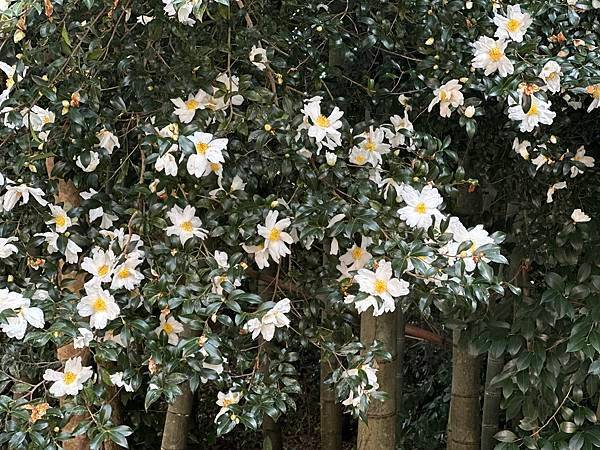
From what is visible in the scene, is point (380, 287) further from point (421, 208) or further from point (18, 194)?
point (18, 194)

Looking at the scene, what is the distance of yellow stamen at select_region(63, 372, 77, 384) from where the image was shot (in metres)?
1.36

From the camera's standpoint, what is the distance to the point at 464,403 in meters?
2.20

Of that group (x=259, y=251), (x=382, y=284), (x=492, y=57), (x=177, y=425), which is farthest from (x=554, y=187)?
(x=177, y=425)

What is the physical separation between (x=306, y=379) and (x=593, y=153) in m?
2.17

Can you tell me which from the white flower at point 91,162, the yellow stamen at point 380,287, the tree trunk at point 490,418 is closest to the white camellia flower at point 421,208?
the yellow stamen at point 380,287

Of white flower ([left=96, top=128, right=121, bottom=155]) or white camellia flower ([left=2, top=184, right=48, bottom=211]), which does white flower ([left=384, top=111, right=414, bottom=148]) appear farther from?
white camellia flower ([left=2, top=184, right=48, bottom=211])

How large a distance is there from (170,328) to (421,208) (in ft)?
→ 1.55

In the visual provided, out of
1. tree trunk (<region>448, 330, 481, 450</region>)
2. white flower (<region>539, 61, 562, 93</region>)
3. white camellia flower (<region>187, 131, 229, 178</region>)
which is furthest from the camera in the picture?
tree trunk (<region>448, 330, 481, 450</region>)

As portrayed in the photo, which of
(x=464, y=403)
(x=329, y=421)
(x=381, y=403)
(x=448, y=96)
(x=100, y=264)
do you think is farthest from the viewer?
(x=329, y=421)

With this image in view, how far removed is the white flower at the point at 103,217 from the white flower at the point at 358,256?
417 mm

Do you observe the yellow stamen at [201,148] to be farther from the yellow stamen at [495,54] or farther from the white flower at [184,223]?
the yellow stamen at [495,54]

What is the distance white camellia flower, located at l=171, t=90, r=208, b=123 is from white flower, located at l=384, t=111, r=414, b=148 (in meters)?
0.35

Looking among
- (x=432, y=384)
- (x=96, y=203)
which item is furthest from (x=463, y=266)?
(x=432, y=384)

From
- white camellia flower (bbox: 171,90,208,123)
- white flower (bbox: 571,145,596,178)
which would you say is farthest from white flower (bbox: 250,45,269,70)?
white flower (bbox: 571,145,596,178)
